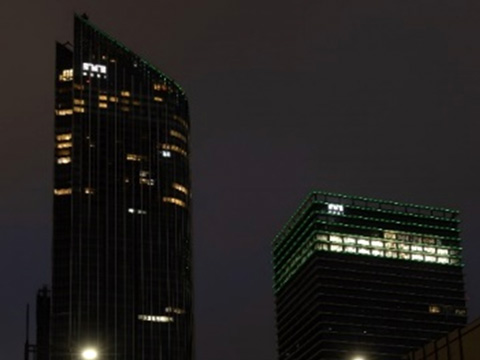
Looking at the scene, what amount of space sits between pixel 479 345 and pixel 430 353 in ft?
26.3

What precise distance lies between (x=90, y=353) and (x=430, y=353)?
2051cm

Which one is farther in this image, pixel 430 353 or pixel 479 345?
pixel 430 353

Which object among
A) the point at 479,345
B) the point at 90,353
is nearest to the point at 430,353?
the point at 479,345

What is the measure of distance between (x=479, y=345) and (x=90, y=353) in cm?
2083

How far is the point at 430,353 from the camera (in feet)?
223

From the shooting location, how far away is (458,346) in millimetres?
63312

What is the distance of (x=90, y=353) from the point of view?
61.7 m

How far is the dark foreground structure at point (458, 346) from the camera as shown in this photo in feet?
200

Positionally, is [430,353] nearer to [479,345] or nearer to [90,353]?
[479,345]

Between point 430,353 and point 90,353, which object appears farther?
point 430,353

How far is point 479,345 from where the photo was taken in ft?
198

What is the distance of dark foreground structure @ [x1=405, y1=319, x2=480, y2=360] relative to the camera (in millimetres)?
61031
